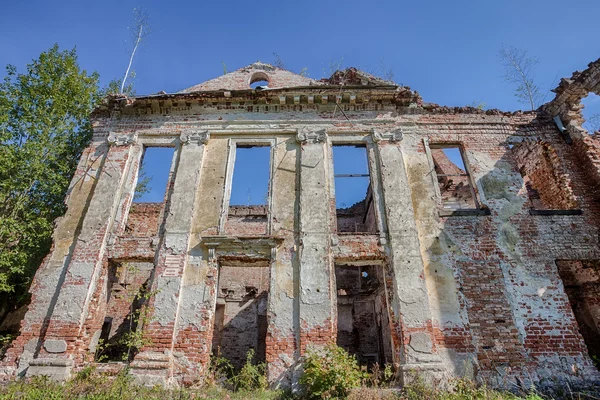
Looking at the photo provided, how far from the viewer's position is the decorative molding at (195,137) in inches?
388

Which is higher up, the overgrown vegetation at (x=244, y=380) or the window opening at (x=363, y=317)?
the window opening at (x=363, y=317)

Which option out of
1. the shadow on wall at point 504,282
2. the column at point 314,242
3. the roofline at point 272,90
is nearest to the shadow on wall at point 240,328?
the column at point 314,242

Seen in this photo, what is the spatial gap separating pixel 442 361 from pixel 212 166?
7.23 meters

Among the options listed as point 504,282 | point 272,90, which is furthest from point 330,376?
point 272,90

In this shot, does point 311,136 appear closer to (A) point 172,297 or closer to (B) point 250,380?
(A) point 172,297

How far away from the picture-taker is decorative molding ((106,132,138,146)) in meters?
9.85

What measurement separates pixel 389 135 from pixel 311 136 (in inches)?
86.4

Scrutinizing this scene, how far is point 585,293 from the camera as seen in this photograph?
27.5 ft

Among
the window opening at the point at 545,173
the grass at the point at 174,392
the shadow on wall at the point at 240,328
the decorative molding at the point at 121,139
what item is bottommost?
the grass at the point at 174,392

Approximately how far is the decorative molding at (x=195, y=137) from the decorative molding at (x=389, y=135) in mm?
4793

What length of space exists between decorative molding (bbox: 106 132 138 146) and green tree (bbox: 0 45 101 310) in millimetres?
1791

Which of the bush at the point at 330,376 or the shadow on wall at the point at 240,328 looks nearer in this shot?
the bush at the point at 330,376

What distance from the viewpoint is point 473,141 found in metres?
9.84

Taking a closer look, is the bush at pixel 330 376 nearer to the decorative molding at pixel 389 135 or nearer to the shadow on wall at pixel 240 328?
the decorative molding at pixel 389 135
